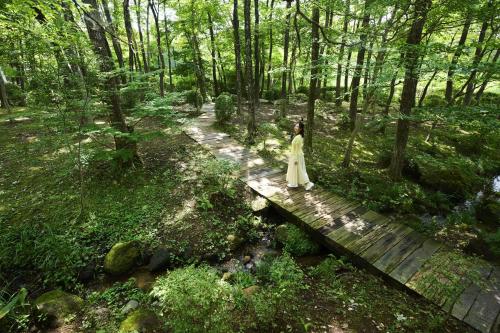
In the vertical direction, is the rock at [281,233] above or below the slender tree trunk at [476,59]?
below

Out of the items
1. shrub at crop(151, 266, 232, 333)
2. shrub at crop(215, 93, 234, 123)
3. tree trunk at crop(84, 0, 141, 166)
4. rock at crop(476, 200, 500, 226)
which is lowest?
rock at crop(476, 200, 500, 226)

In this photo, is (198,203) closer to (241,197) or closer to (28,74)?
(241,197)

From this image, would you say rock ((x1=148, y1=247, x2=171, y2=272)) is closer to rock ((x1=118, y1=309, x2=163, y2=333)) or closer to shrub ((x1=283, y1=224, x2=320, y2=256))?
rock ((x1=118, y1=309, x2=163, y2=333))

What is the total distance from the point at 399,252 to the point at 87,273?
6201 mm

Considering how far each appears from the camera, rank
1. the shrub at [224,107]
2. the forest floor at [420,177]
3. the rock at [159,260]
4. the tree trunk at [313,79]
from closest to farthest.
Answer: the rock at [159,260] → the forest floor at [420,177] → the tree trunk at [313,79] → the shrub at [224,107]

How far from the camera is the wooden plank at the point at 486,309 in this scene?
3.56m

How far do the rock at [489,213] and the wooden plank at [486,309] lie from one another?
358 centimetres

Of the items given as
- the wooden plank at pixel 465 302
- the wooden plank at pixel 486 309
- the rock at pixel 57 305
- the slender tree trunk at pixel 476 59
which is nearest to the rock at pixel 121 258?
the rock at pixel 57 305

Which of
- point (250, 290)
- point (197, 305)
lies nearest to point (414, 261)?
point (250, 290)

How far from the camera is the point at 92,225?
569cm

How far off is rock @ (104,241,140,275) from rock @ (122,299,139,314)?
2.83 feet

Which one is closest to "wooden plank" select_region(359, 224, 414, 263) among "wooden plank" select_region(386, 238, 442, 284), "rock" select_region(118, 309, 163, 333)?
"wooden plank" select_region(386, 238, 442, 284)

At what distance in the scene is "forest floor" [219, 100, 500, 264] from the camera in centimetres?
643

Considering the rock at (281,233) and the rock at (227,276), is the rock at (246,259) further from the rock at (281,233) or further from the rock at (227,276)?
the rock at (281,233)
